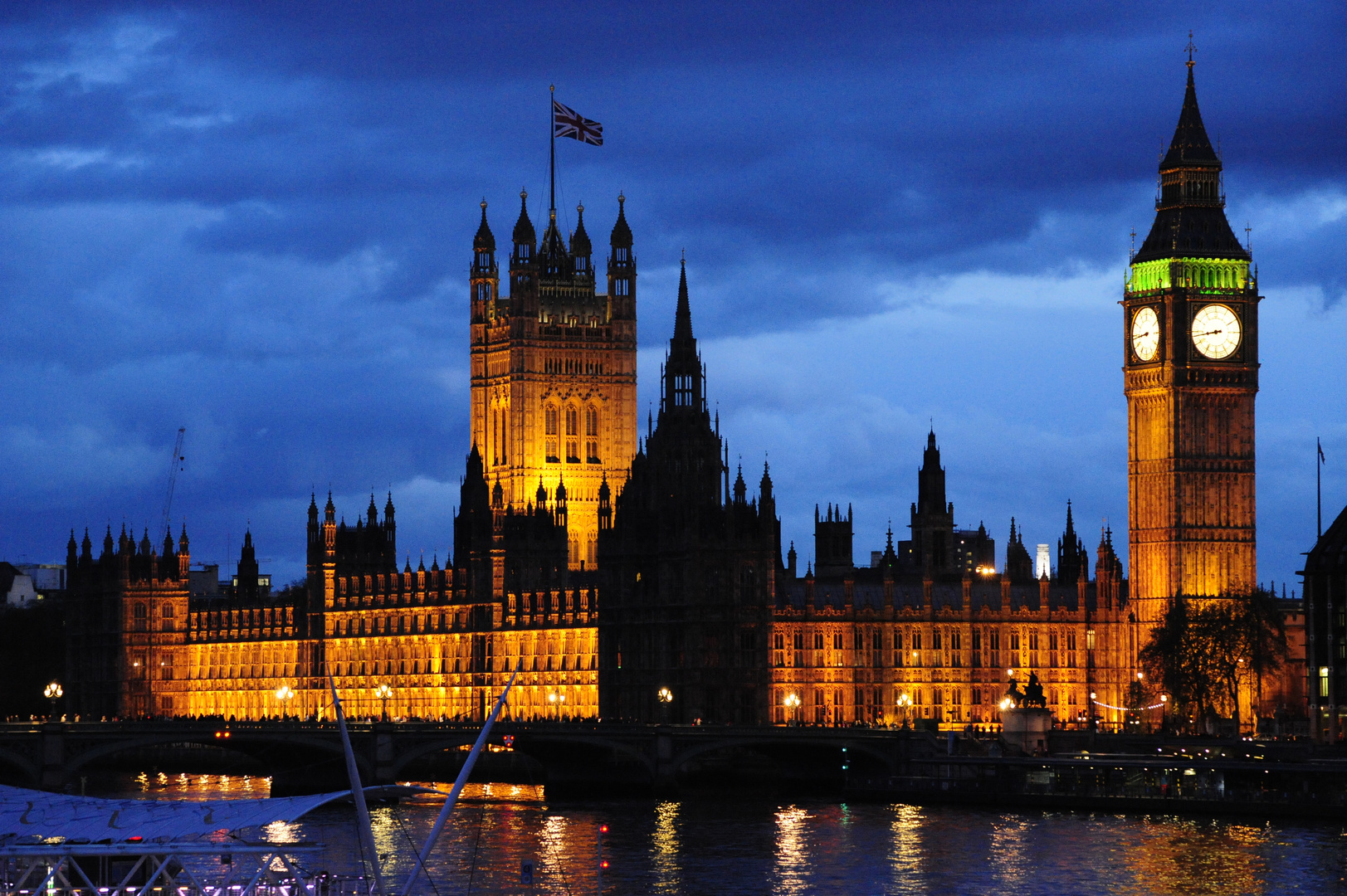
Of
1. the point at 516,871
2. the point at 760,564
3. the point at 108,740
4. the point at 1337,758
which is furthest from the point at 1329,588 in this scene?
the point at 108,740

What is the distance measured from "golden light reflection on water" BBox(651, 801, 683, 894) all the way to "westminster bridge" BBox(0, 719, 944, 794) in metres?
9.97

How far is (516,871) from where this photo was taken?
403 ft

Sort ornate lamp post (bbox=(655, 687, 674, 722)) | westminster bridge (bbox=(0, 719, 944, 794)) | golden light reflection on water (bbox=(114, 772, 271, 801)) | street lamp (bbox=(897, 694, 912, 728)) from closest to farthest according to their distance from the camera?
1. westminster bridge (bbox=(0, 719, 944, 794))
2. golden light reflection on water (bbox=(114, 772, 271, 801))
3. ornate lamp post (bbox=(655, 687, 674, 722))
4. street lamp (bbox=(897, 694, 912, 728))

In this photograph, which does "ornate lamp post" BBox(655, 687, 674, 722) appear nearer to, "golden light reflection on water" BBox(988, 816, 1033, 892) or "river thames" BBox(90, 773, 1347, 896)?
"river thames" BBox(90, 773, 1347, 896)

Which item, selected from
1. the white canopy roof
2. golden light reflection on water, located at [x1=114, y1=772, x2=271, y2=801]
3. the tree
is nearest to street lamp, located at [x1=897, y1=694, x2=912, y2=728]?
the tree

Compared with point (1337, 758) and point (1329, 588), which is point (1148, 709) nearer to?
point (1329, 588)

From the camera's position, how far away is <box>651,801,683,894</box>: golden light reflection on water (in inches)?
4697

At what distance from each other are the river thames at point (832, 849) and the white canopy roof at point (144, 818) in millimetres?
15931

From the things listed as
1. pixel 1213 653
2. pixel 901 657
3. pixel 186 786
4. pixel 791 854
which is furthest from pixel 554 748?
pixel 791 854

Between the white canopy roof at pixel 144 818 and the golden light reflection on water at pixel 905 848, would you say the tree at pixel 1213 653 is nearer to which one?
the golden light reflection on water at pixel 905 848

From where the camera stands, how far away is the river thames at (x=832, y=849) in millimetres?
118188

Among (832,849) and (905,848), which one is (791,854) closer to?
(832,849)

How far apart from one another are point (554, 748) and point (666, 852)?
42.8m

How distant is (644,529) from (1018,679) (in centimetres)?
2729
